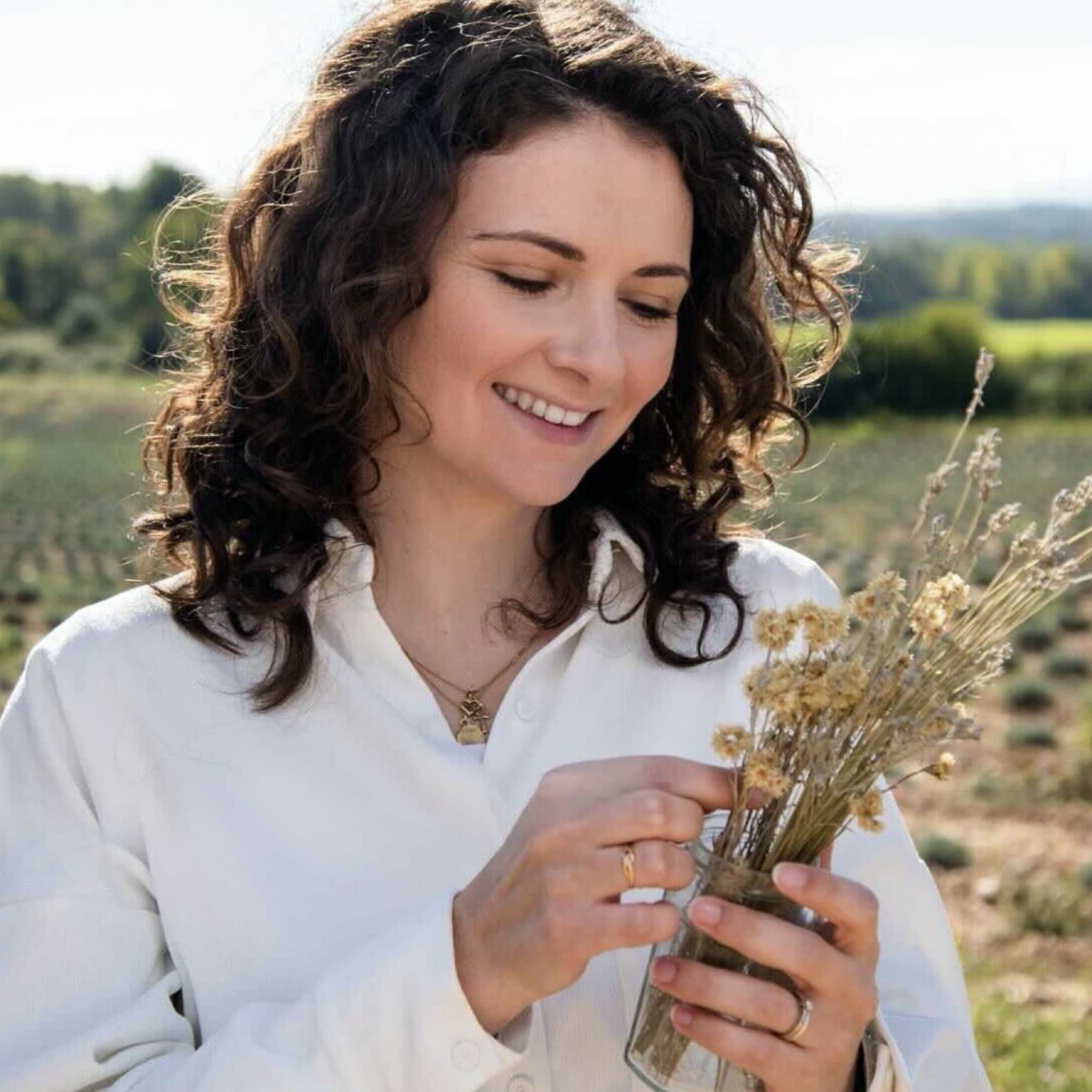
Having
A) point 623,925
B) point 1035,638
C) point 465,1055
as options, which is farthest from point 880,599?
point 1035,638

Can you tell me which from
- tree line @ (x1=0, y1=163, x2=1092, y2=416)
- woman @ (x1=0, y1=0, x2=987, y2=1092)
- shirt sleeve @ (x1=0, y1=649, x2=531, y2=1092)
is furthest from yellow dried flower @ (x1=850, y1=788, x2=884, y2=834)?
tree line @ (x1=0, y1=163, x2=1092, y2=416)

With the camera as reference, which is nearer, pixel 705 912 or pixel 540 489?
pixel 705 912

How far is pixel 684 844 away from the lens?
158cm

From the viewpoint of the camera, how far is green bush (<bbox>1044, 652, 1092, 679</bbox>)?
42.2 ft

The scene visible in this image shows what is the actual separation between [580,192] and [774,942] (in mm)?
1008

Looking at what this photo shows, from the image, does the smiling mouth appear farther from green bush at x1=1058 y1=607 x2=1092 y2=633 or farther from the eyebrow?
green bush at x1=1058 y1=607 x2=1092 y2=633

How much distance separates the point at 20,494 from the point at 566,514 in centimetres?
2849

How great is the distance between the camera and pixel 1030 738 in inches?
410

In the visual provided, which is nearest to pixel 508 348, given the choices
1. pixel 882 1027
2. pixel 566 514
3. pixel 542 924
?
pixel 566 514

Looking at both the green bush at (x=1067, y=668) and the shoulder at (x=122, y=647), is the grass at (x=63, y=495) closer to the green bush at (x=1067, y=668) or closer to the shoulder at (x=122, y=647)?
the shoulder at (x=122, y=647)

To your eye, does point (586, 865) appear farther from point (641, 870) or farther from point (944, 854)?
point (944, 854)

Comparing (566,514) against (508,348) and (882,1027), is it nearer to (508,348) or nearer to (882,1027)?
(508,348)

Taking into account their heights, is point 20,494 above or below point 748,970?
below

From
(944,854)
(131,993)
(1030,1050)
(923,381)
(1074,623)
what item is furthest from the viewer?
(923,381)
